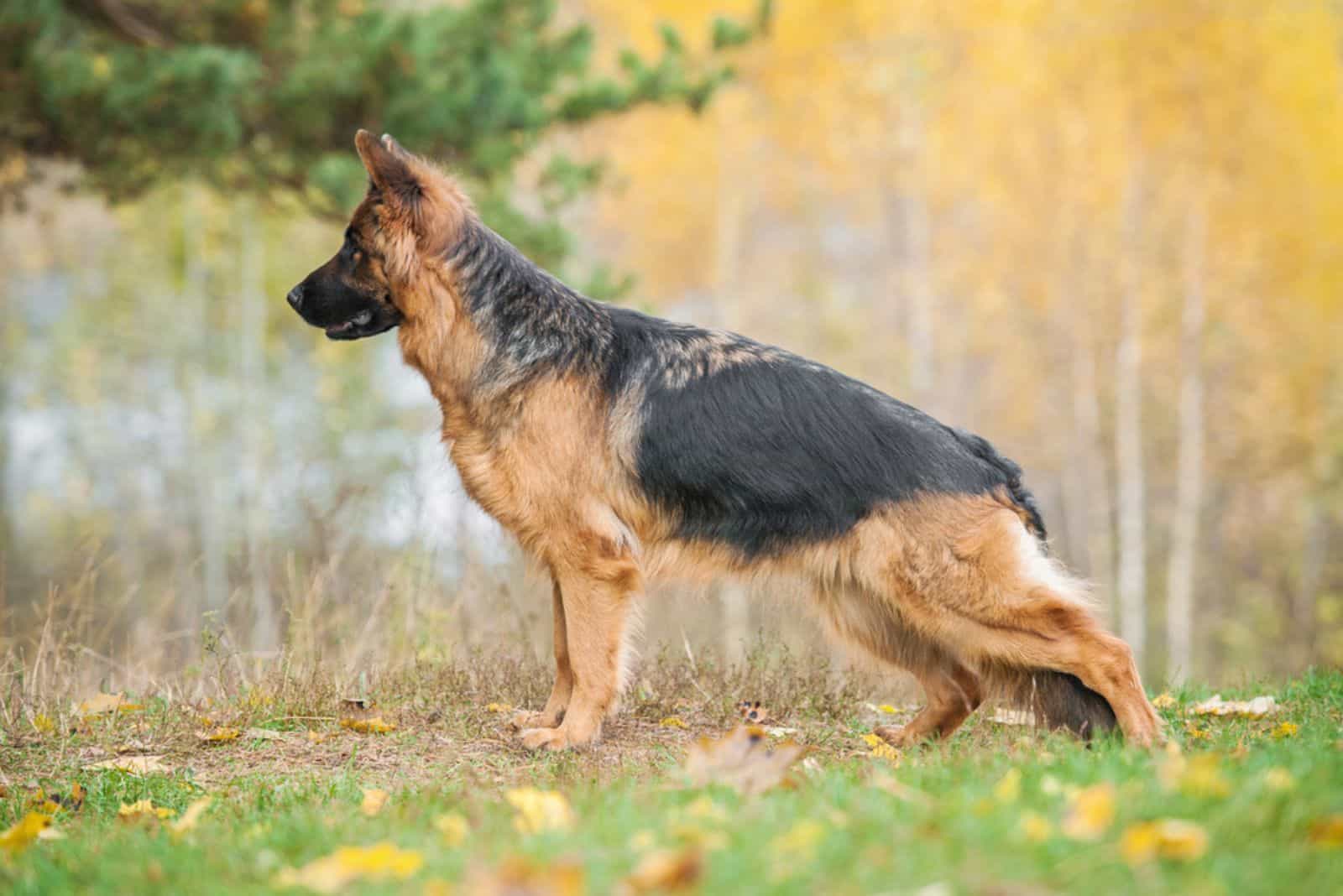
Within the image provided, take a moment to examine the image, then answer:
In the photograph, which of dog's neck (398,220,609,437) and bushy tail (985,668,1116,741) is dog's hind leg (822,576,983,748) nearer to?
bushy tail (985,668,1116,741)

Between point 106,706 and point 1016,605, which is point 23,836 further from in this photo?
point 1016,605

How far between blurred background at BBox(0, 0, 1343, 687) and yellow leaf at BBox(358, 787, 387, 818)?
11.9 feet

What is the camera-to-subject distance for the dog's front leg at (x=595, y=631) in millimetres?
5277

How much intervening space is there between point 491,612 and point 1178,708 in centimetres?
435

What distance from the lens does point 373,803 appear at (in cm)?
388

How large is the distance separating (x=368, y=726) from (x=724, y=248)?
17.0 m

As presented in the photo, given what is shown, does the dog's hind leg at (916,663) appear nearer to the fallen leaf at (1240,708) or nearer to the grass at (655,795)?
the grass at (655,795)

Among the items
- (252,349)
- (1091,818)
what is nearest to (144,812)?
(1091,818)

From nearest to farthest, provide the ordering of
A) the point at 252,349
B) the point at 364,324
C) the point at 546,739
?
the point at 546,739
the point at 364,324
the point at 252,349

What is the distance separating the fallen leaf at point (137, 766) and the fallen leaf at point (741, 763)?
2492mm

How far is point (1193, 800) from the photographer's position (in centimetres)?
277

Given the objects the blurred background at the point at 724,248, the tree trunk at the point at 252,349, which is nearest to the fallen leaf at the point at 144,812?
the blurred background at the point at 724,248

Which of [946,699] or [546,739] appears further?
[946,699]

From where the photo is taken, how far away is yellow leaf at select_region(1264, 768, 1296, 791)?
2.85m
